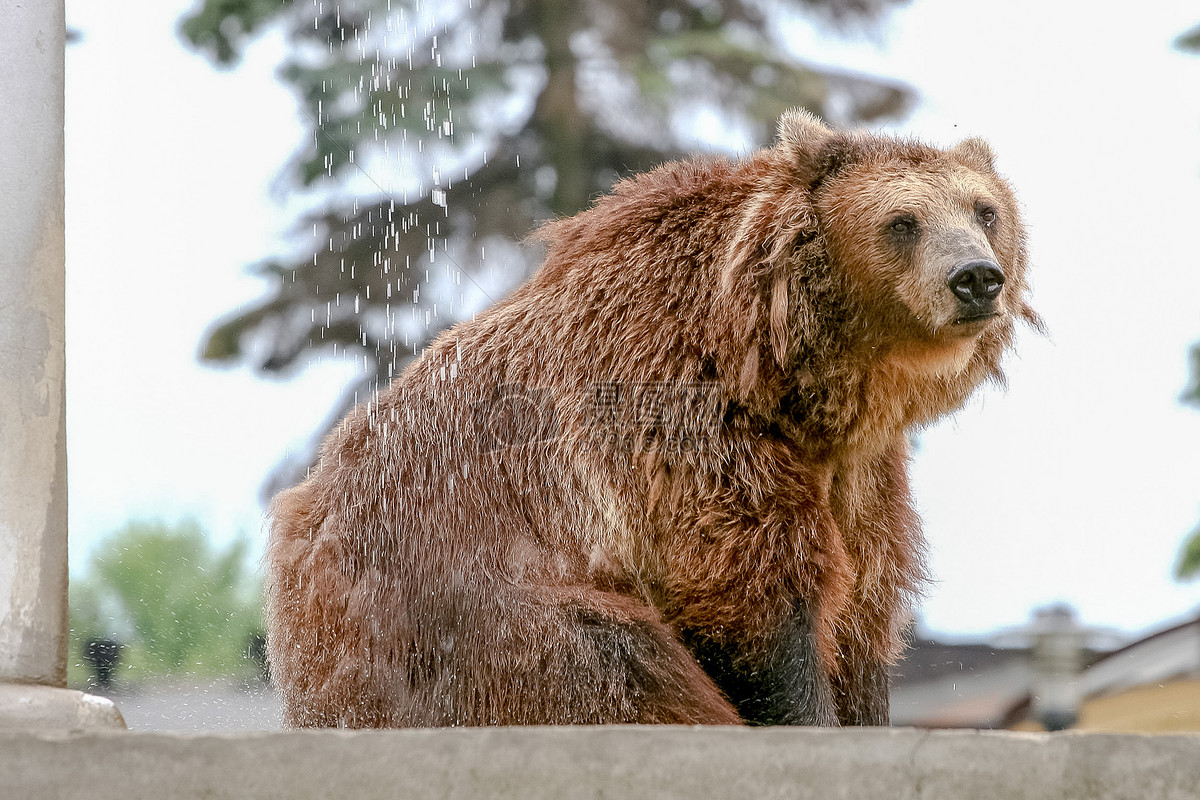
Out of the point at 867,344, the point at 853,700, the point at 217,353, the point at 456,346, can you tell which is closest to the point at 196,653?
the point at 217,353

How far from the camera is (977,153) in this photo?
11.5 ft

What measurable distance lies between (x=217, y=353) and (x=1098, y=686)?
6004 millimetres

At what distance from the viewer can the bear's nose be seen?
302 centimetres

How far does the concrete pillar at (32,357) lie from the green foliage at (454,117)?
12.2ft

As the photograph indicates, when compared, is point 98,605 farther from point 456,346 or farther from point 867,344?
point 867,344

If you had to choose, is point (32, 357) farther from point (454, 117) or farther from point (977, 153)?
point (454, 117)

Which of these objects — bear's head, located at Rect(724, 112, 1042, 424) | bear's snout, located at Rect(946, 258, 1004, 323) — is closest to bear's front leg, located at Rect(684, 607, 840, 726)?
bear's head, located at Rect(724, 112, 1042, 424)

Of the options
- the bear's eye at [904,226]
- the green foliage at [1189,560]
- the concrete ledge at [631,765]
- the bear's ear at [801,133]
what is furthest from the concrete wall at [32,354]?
the green foliage at [1189,560]

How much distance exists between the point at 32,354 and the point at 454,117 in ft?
16.7

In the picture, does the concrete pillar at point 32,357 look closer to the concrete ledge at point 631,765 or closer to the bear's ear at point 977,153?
the concrete ledge at point 631,765

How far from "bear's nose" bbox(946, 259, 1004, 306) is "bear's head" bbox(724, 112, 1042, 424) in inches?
1.0

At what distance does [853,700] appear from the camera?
360 centimetres

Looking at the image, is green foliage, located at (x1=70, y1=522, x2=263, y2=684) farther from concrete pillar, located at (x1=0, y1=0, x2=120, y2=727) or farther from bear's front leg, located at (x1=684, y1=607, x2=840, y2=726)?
bear's front leg, located at (x1=684, y1=607, x2=840, y2=726)

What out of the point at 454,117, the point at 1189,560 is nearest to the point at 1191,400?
the point at 1189,560
